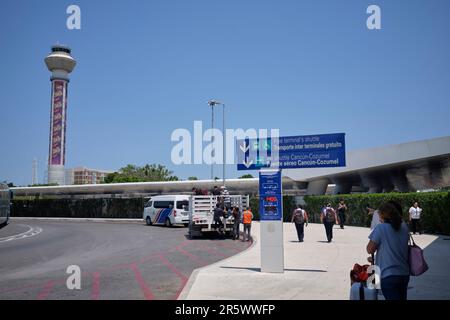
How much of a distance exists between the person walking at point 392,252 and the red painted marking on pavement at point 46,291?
6.07m

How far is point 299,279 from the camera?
933cm

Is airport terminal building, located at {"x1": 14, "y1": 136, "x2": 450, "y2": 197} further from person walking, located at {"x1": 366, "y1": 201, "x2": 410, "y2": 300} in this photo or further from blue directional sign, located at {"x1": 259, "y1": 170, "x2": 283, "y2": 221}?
person walking, located at {"x1": 366, "y1": 201, "x2": 410, "y2": 300}

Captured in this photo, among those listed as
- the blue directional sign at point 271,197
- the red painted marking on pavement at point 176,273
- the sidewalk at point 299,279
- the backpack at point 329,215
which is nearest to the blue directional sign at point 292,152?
the blue directional sign at point 271,197

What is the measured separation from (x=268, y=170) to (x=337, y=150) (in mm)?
1767

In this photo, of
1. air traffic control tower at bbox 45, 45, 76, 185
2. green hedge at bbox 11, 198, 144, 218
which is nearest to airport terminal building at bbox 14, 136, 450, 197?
green hedge at bbox 11, 198, 144, 218

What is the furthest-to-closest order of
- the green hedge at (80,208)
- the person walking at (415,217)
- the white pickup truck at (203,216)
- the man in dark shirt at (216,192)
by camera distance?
the green hedge at (80,208) → the man in dark shirt at (216,192) → the white pickup truck at (203,216) → the person walking at (415,217)

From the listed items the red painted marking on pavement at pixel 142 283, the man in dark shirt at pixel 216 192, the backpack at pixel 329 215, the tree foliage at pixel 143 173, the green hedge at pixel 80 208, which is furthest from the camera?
the tree foliage at pixel 143 173

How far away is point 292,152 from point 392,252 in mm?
5718

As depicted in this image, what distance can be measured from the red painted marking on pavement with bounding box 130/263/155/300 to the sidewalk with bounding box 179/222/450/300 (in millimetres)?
629

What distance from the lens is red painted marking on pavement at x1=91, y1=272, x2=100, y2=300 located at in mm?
7953

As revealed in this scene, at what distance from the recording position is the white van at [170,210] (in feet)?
94.9

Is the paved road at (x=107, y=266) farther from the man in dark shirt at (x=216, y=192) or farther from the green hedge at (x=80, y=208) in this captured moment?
the green hedge at (x=80, y=208)

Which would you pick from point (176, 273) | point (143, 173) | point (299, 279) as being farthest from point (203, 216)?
point (143, 173)
